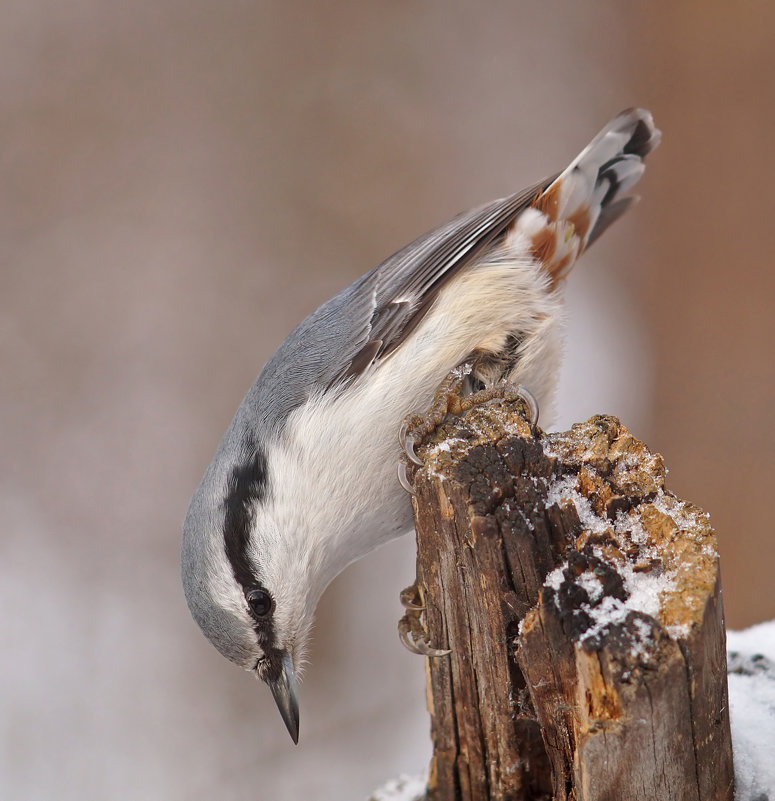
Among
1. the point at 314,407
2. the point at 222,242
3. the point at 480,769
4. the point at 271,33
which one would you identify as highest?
the point at 271,33

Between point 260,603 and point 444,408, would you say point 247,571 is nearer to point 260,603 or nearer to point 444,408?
point 260,603

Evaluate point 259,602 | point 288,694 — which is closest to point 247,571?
point 259,602

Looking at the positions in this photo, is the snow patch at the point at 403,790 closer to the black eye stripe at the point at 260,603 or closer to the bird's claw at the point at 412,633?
the bird's claw at the point at 412,633

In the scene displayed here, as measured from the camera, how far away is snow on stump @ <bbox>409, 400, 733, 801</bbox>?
114 cm

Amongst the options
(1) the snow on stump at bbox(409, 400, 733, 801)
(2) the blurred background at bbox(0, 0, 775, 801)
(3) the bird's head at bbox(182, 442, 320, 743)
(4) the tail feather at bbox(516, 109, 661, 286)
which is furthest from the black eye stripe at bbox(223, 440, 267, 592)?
(2) the blurred background at bbox(0, 0, 775, 801)

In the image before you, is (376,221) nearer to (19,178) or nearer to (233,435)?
(19,178)

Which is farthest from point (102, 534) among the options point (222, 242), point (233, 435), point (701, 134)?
point (701, 134)

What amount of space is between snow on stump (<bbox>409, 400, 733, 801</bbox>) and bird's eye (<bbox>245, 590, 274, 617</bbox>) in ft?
1.59

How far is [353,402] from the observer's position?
196cm

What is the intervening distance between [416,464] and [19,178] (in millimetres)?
2790

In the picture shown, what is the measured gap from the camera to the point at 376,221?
12.3ft

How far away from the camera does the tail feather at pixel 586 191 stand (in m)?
2.21

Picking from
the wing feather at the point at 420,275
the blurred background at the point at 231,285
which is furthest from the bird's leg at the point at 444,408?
the blurred background at the point at 231,285

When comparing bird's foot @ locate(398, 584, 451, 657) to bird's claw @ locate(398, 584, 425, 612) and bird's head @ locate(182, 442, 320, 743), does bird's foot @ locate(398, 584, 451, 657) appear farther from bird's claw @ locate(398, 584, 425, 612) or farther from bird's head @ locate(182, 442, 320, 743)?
bird's head @ locate(182, 442, 320, 743)
